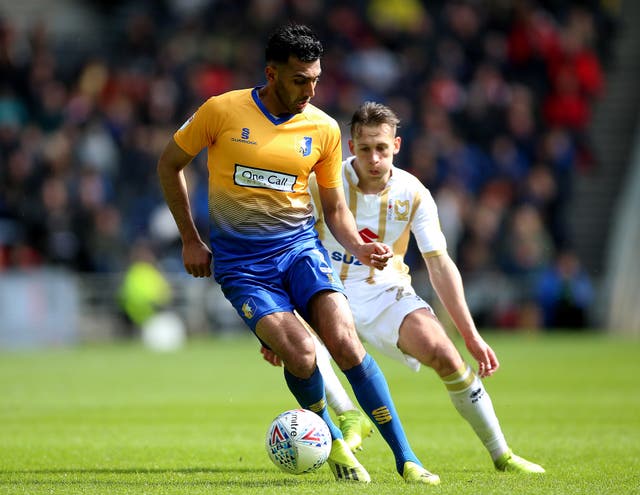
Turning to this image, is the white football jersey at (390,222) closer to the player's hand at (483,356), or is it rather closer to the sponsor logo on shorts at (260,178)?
the player's hand at (483,356)

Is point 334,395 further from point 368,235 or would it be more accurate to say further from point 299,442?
point 299,442

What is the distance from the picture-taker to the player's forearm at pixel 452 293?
24.2ft

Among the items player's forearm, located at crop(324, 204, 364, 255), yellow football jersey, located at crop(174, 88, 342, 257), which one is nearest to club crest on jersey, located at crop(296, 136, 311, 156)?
yellow football jersey, located at crop(174, 88, 342, 257)

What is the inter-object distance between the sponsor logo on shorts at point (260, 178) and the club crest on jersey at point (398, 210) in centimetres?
101

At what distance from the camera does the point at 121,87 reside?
2327 centimetres

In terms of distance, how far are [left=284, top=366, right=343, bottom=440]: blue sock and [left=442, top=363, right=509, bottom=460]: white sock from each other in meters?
0.83

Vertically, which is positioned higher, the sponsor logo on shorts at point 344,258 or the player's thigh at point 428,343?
the sponsor logo on shorts at point 344,258

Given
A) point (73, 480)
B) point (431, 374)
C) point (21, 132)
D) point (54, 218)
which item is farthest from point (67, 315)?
point (73, 480)

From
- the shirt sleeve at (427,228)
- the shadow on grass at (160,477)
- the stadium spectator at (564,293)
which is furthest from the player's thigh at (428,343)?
the stadium spectator at (564,293)

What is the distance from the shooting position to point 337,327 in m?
6.86

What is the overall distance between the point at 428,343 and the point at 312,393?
2.77 ft

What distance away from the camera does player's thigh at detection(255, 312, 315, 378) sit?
682 cm

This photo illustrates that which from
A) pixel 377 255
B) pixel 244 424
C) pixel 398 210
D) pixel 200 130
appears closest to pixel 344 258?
pixel 398 210

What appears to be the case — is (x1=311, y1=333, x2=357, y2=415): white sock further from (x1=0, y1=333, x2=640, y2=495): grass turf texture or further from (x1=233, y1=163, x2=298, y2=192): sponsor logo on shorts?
(x1=233, y1=163, x2=298, y2=192): sponsor logo on shorts
